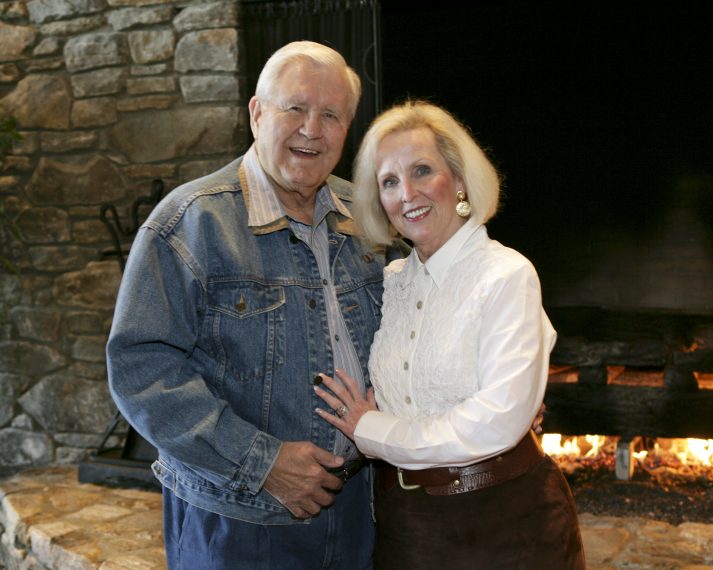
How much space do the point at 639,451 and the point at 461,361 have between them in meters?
2.13

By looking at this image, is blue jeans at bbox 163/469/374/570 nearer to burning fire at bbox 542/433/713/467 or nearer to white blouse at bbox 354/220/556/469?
white blouse at bbox 354/220/556/469

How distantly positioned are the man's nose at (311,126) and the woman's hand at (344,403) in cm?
50

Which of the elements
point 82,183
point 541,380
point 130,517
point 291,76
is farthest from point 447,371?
point 82,183

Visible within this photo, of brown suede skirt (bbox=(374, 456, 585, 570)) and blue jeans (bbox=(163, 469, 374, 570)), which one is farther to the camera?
blue jeans (bbox=(163, 469, 374, 570))

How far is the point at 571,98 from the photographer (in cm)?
338

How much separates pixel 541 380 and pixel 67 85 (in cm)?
266

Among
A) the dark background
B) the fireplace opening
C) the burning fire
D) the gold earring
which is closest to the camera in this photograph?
the gold earring

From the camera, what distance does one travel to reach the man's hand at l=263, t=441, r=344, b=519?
1695mm

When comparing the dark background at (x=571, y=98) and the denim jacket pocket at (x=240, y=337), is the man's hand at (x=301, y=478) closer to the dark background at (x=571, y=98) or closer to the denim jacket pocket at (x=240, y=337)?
the denim jacket pocket at (x=240, y=337)

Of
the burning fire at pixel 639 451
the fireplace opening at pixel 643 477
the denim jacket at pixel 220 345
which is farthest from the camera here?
the burning fire at pixel 639 451

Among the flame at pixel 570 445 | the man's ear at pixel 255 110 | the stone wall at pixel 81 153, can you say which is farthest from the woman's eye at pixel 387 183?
the flame at pixel 570 445

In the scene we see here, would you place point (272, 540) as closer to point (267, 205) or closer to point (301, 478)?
point (301, 478)

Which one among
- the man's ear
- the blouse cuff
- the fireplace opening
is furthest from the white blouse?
the fireplace opening

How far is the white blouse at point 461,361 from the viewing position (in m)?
1.53
